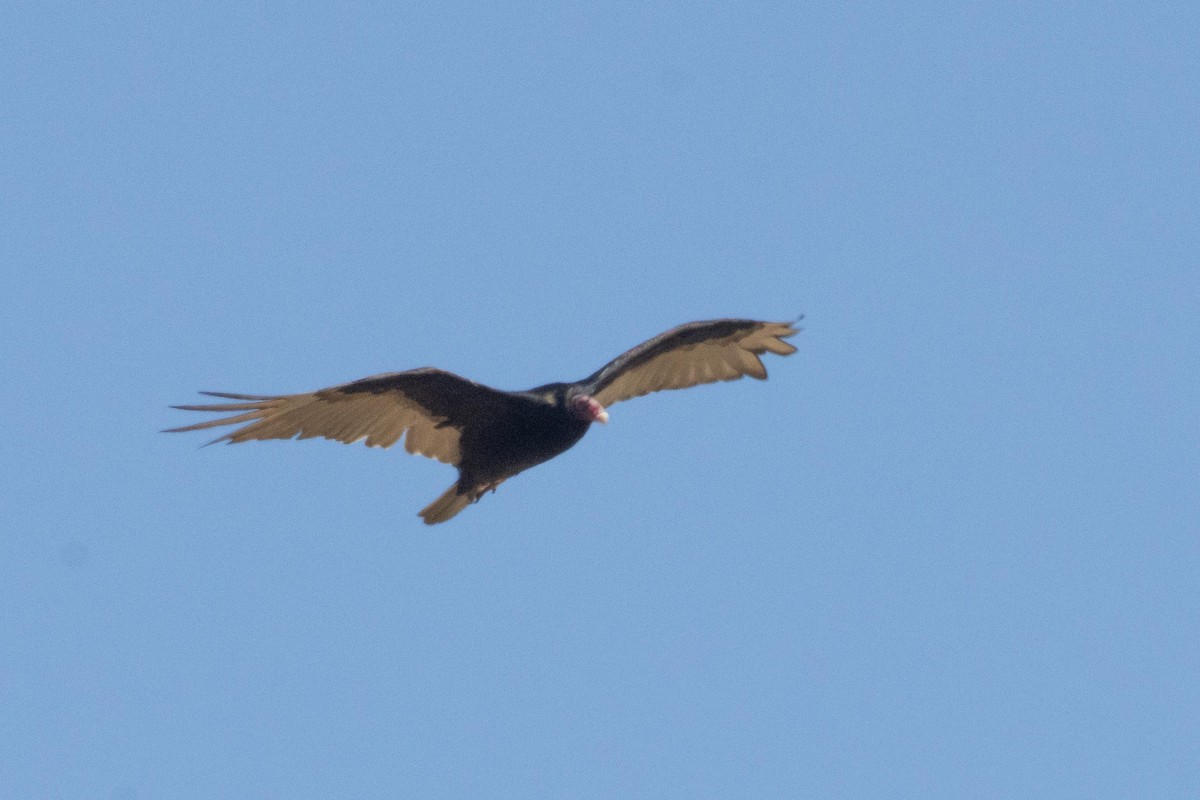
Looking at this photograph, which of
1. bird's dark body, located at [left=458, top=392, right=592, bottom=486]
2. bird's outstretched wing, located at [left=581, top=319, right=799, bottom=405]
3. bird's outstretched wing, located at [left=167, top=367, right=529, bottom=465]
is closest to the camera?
bird's outstretched wing, located at [left=167, top=367, right=529, bottom=465]

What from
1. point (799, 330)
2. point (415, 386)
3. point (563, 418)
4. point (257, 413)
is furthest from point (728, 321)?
point (257, 413)

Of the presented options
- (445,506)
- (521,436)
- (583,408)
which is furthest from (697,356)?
(445,506)

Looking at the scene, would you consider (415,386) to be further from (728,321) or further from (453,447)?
(728,321)

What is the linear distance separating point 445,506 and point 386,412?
925 millimetres

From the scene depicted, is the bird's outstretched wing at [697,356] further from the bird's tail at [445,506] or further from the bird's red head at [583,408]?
the bird's tail at [445,506]

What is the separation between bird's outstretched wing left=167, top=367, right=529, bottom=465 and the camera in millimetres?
10469

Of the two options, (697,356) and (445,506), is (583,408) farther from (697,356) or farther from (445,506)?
(697,356)

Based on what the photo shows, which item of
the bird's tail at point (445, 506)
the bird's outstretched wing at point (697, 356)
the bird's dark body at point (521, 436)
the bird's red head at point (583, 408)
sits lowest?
the bird's tail at point (445, 506)

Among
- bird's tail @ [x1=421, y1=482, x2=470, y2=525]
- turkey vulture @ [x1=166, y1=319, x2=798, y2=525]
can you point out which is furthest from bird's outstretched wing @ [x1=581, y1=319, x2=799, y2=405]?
bird's tail @ [x1=421, y1=482, x2=470, y2=525]

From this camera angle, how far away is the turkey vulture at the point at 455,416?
1061 cm

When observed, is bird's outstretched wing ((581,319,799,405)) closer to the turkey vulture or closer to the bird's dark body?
the turkey vulture

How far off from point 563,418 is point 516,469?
617mm

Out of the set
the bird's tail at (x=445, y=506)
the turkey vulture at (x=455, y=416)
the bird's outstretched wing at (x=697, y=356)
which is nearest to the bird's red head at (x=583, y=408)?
the turkey vulture at (x=455, y=416)

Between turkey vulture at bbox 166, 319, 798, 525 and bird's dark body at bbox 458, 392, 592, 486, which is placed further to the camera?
bird's dark body at bbox 458, 392, 592, 486
